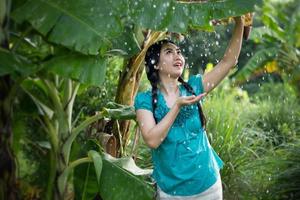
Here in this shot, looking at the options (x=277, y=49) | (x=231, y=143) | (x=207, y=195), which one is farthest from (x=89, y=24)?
(x=277, y=49)

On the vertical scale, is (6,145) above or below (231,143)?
above

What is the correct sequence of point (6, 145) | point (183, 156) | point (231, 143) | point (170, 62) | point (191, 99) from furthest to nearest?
point (231, 143)
point (6, 145)
point (170, 62)
point (183, 156)
point (191, 99)

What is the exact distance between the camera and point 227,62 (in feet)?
13.3

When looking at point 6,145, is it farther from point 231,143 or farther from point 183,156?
point 231,143

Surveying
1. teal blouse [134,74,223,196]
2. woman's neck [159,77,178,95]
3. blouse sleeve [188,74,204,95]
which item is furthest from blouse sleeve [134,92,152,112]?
blouse sleeve [188,74,204,95]

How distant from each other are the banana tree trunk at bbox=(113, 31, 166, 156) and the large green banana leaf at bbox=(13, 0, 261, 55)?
96 centimetres

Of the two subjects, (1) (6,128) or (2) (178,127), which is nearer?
(2) (178,127)

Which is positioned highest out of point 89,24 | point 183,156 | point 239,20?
point 239,20

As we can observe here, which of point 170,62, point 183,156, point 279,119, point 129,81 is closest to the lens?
point 183,156

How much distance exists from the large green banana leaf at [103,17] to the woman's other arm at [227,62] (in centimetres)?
17

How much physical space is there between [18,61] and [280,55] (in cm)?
846

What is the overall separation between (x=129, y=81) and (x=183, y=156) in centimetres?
180

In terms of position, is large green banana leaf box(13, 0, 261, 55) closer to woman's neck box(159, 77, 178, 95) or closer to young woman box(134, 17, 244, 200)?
young woman box(134, 17, 244, 200)

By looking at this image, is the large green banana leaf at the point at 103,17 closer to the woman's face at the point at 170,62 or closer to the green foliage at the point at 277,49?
the woman's face at the point at 170,62
